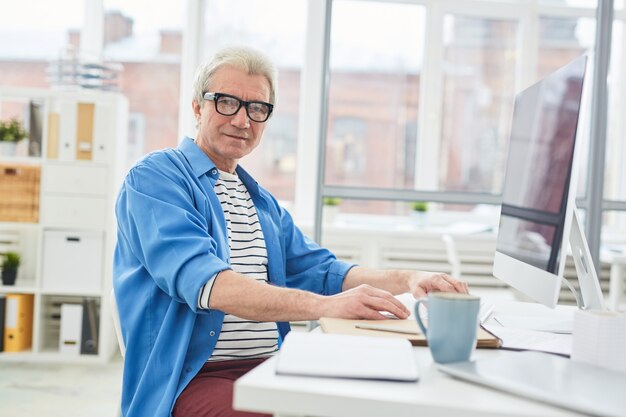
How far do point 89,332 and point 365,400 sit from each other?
3474 millimetres

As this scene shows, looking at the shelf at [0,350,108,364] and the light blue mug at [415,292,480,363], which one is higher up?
the light blue mug at [415,292,480,363]

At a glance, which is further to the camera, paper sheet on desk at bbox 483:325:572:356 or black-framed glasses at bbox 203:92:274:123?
black-framed glasses at bbox 203:92:274:123

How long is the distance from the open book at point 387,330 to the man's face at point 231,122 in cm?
62

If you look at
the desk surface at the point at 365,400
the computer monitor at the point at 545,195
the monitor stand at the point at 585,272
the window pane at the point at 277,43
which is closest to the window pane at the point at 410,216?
the window pane at the point at 277,43

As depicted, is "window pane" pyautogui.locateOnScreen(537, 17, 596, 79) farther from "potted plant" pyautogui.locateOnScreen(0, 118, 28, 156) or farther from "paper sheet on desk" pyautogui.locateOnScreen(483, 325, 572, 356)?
"paper sheet on desk" pyautogui.locateOnScreen(483, 325, 572, 356)

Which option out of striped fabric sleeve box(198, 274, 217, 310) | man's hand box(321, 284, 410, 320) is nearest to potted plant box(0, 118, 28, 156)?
striped fabric sleeve box(198, 274, 217, 310)

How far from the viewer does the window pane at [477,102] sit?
17.4 ft

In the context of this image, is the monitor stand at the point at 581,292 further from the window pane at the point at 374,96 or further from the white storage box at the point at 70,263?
the window pane at the point at 374,96

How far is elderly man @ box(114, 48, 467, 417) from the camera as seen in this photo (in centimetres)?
137

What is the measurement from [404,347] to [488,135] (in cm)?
452

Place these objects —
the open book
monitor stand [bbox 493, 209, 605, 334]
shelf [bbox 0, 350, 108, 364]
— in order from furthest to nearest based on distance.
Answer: shelf [bbox 0, 350, 108, 364], monitor stand [bbox 493, 209, 605, 334], the open book

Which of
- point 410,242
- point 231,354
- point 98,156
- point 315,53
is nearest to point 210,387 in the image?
point 231,354

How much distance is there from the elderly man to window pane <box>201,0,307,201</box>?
10.8 feet

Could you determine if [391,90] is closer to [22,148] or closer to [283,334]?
[22,148]
